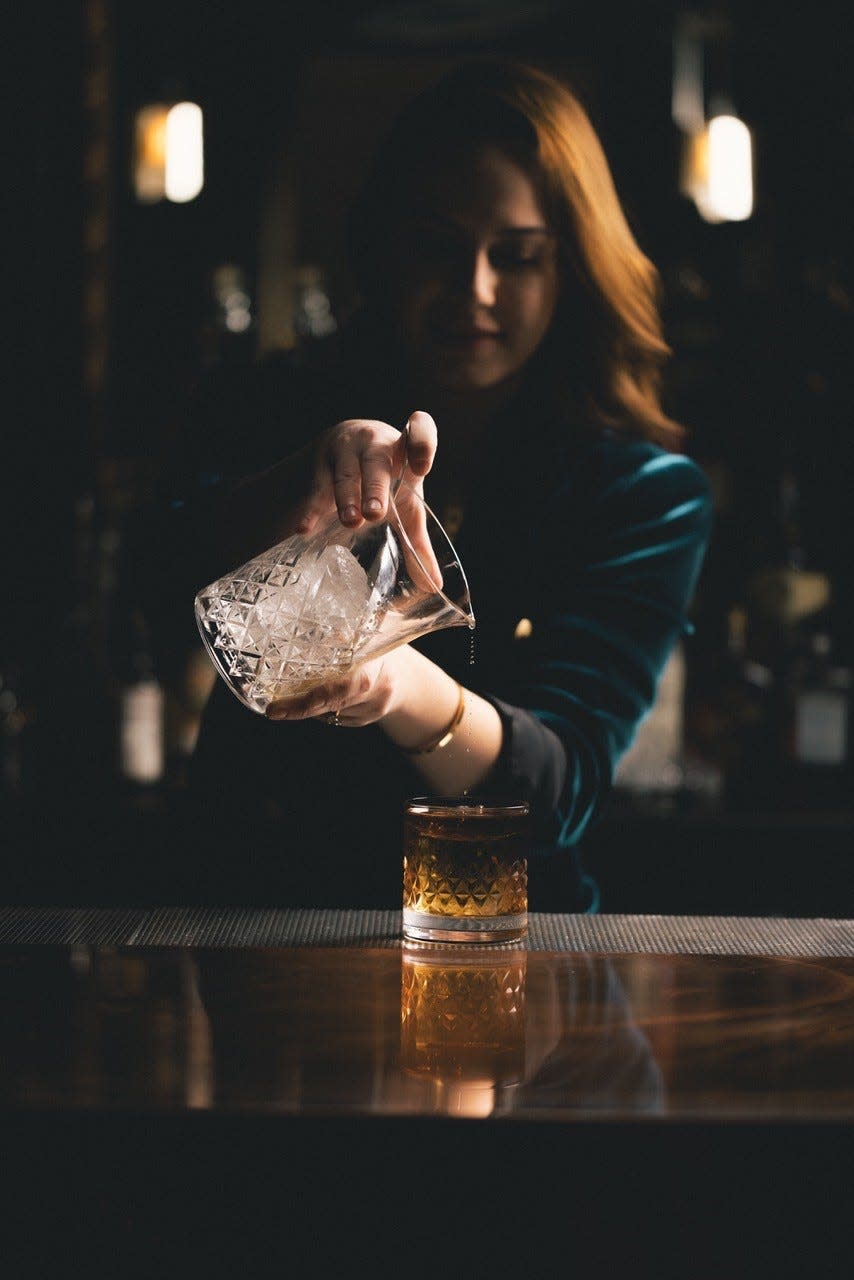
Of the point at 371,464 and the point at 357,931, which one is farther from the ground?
the point at 371,464

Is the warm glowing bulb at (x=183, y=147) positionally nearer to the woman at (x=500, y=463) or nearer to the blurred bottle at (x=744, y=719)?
the woman at (x=500, y=463)

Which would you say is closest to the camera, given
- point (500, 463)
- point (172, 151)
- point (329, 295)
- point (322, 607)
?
point (322, 607)

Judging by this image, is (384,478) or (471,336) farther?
(471,336)

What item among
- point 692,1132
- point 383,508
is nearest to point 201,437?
point 383,508

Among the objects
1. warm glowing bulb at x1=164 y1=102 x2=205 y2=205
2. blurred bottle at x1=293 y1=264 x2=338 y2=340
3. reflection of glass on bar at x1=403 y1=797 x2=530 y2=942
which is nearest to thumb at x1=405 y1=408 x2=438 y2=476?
reflection of glass on bar at x1=403 y1=797 x2=530 y2=942

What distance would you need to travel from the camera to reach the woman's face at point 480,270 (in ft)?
5.08

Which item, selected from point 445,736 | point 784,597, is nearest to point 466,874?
point 445,736

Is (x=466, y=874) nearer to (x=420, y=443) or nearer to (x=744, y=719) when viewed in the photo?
(x=420, y=443)

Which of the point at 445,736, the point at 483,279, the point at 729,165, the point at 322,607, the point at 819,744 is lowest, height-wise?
the point at 819,744

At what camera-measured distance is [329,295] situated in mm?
3109

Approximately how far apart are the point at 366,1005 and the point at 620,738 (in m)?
0.66

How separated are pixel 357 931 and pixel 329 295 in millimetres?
2126

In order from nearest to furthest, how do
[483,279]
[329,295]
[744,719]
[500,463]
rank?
[483,279] → [500,463] → [744,719] → [329,295]

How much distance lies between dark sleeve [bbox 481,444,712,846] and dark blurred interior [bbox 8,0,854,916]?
97 centimetres
